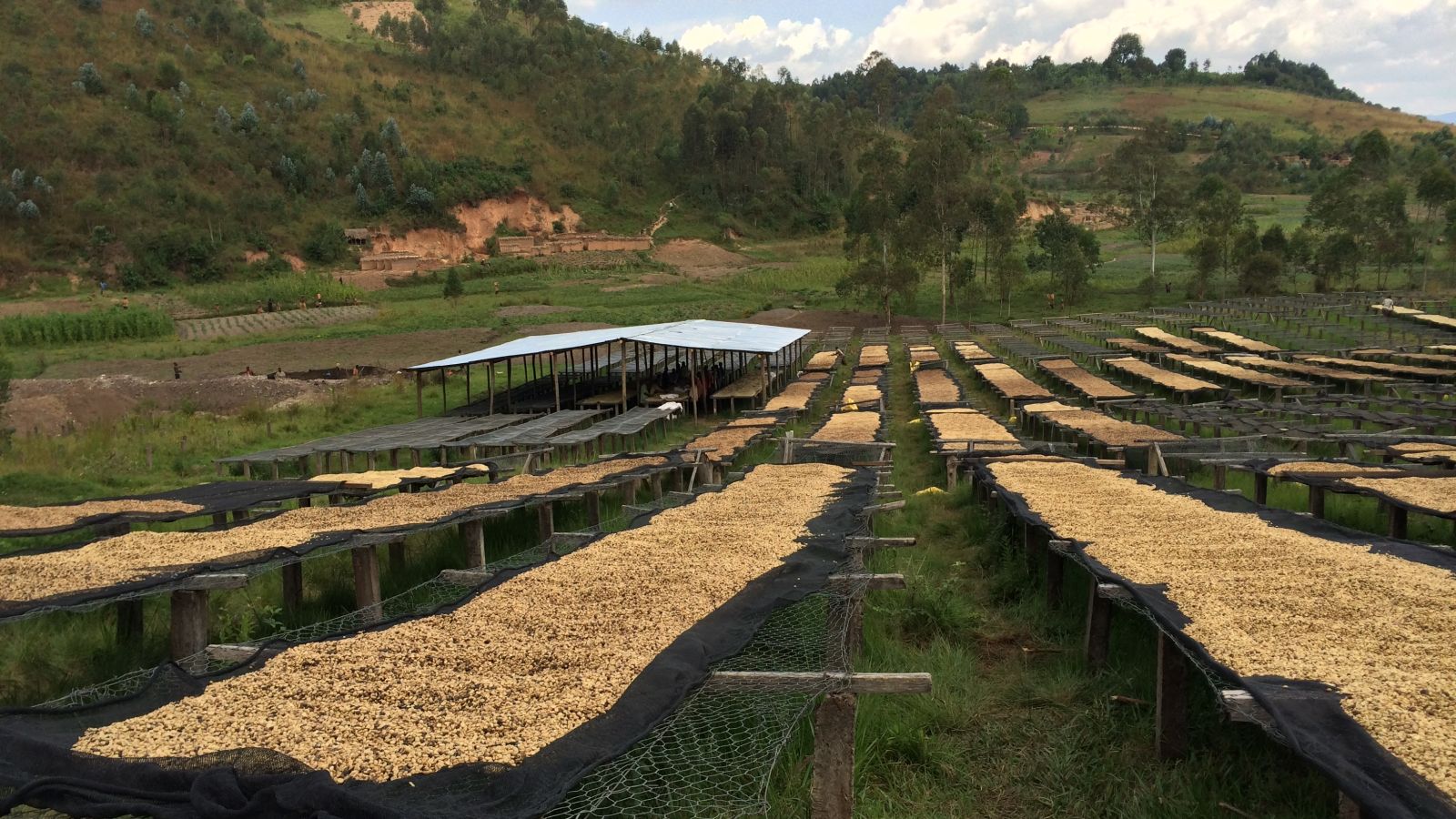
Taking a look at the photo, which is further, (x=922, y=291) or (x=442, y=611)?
(x=922, y=291)

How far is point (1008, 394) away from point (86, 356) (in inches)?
1080

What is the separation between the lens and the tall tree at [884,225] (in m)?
36.7

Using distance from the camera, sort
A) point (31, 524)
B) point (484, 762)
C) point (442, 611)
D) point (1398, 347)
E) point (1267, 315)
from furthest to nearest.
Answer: point (1267, 315) → point (1398, 347) → point (31, 524) → point (442, 611) → point (484, 762)

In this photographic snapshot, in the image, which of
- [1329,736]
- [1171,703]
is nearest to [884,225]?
[1171,703]

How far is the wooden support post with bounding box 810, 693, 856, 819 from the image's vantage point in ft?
10.8

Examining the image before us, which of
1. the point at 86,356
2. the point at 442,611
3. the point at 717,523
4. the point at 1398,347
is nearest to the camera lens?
the point at 442,611

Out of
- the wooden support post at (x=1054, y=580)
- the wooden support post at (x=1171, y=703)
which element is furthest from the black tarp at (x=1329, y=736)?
the wooden support post at (x=1054, y=580)

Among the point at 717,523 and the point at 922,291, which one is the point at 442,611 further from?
the point at 922,291

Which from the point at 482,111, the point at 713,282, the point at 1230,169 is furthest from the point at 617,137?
the point at 1230,169

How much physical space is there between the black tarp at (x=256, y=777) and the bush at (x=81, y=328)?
34460 mm

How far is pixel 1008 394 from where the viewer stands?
1712 centimetres

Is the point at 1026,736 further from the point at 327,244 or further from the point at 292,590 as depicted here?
the point at 327,244

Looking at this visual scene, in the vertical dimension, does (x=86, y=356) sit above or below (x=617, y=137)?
below

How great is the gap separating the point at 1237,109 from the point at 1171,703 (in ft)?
366
